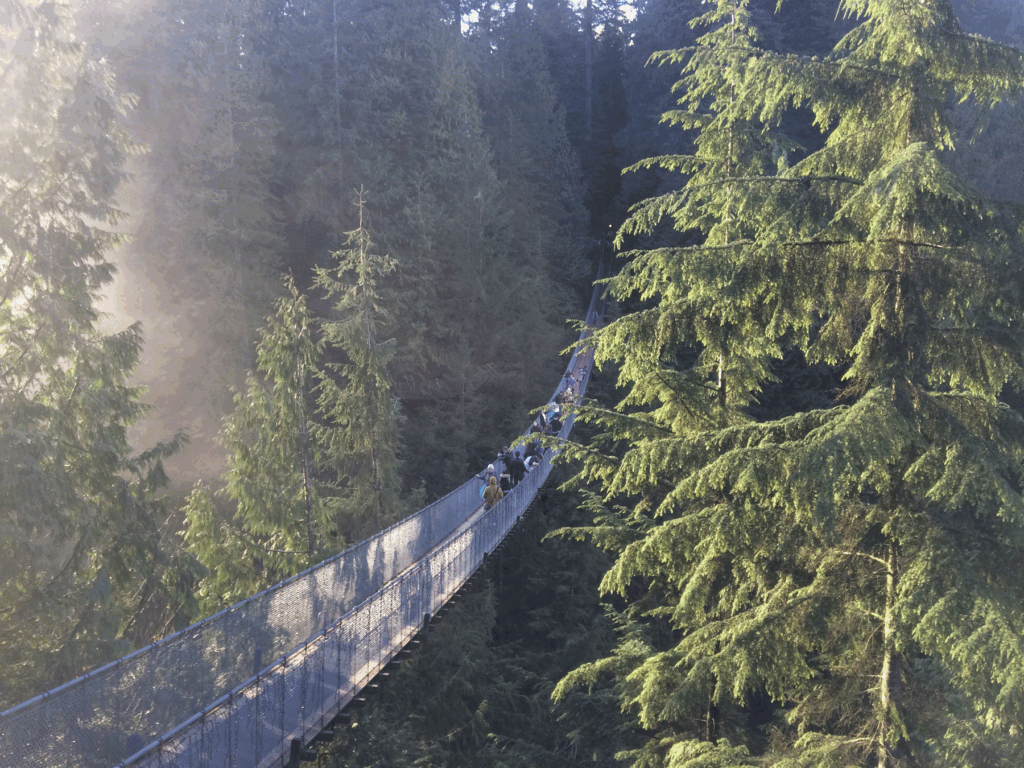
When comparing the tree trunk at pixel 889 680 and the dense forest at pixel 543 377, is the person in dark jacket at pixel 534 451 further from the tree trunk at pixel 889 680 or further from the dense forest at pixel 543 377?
the tree trunk at pixel 889 680

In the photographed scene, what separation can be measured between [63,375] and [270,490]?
3.23 m

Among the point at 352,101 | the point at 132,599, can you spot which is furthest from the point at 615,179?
the point at 132,599

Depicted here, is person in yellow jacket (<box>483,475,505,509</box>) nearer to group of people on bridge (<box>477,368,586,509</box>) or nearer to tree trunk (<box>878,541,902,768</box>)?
group of people on bridge (<box>477,368,586,509</box>)

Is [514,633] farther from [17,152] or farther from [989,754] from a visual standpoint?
[17,152]

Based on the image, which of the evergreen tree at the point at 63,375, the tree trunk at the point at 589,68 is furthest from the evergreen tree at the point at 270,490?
the tree trunk at the point at 589,68

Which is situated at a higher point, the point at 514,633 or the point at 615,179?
the point at 615,179

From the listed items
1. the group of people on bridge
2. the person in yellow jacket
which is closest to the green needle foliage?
the group of people on bridge

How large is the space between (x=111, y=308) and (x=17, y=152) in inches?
559

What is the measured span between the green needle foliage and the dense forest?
0.02 m

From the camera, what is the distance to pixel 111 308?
851 inches

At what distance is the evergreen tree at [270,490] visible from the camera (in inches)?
440

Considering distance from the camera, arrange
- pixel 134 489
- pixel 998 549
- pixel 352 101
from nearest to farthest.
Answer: pixel 998 549, pixel 134 489, pixel 352 101

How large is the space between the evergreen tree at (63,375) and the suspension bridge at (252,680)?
8.72 feet

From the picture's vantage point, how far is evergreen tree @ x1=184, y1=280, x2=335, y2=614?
11.2 m
